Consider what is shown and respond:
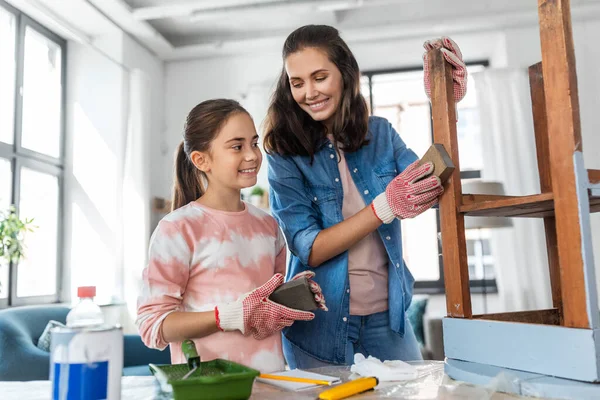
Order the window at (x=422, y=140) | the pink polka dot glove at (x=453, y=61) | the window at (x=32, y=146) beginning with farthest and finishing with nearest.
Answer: the window at (x=422, y=140) < the window at (x=32, y=146) < the pink polka dot glove at (x=453, y=61)

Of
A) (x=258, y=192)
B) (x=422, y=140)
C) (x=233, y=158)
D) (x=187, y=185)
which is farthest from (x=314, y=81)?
(x=422, y=140)

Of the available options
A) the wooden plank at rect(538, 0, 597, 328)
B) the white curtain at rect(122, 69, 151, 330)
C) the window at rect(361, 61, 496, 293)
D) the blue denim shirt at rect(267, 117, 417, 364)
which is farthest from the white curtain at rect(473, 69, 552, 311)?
the wooden plank at rect(538, 0, 597, 328)

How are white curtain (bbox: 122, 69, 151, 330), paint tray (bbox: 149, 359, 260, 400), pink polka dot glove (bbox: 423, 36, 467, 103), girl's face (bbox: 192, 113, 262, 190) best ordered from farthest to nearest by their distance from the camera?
white curtain (bbox: 122, 69, 151, 330), girl's face (bbox: 192, 113, 262, 190), pink polka dot glove (bbox: 423, 36, 467, 103), paint tray (bbox: 149, 359, 260, 400)

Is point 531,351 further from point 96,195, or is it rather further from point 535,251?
point 96,195

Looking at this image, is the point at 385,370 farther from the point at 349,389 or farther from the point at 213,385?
the point at 213,385

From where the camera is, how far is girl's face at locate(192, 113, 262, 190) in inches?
47.2

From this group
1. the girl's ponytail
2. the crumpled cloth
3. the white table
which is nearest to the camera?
the white table

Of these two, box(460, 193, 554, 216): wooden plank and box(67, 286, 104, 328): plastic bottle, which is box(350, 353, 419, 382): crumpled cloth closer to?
box(460, 193, 554, 216): wooden plank

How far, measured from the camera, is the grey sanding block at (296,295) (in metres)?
0.92

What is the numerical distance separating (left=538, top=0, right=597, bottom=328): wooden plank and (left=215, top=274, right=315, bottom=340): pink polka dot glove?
44cm

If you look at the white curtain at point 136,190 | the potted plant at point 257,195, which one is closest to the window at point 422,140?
the potted plant at point 257,195

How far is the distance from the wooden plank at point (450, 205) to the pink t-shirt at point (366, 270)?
0.35m

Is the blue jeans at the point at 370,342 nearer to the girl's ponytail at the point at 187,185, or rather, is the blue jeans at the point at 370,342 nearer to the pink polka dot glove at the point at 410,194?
the pink polka dot glove at the point at 410,194

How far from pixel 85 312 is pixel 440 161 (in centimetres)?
60
